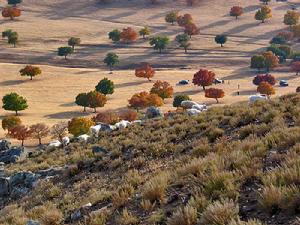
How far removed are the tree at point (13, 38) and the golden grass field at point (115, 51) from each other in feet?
9.23

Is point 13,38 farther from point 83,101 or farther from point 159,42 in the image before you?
point 83,101

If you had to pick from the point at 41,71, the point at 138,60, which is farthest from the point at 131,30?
the point at 41,71

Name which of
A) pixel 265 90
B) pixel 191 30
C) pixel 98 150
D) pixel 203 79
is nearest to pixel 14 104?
pixel 203 79

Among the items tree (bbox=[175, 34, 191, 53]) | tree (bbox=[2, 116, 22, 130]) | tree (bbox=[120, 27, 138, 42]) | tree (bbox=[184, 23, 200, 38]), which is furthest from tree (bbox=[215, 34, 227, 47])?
tree (bbox=[2, 116, 22, 130])

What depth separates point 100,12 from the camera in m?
192

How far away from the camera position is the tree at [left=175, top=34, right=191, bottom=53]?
14800 centimetres

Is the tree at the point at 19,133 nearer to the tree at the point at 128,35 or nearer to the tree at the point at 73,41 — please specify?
the tree at the point at 73,41

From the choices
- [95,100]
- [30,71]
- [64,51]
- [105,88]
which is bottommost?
[95,100]

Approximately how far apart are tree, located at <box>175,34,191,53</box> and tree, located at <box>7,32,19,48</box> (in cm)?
5587

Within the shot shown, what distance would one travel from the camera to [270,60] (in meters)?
128

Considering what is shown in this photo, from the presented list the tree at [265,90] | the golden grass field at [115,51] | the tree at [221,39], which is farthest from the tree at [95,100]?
the tree at [221,39]

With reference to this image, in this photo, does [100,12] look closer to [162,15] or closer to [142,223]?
[162,15]

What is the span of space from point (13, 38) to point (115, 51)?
34033mm

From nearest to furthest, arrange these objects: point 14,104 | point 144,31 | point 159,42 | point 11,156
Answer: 1. point 11,156
2. point 14,104
3. point 159,42
4. point 144,31
